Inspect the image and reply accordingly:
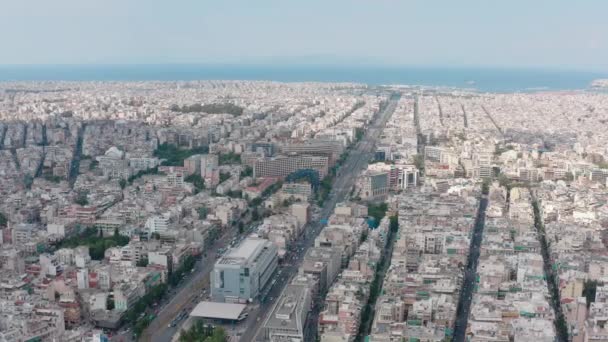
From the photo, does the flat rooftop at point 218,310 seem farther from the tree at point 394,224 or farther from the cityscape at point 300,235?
the tree at point 394,224

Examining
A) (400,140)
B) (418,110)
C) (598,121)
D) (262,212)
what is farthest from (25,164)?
(598,121)

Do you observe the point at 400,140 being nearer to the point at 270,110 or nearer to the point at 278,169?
the point at 278,169

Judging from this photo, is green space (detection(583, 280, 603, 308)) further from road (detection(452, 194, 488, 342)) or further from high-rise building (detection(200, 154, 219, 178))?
high-rise building (detection(200, 154, 219, 178))

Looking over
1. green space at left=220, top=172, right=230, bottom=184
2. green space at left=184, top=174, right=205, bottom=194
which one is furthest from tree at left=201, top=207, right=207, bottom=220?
green space at left=220, top=172, right=230, bottom=184

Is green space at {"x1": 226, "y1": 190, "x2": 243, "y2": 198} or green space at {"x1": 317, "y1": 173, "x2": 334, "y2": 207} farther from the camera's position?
Result: green space at {"x1": 226, "y1": 190, "x2": 243, "y2": 198}

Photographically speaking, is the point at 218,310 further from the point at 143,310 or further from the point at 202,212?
the point at 202,212
